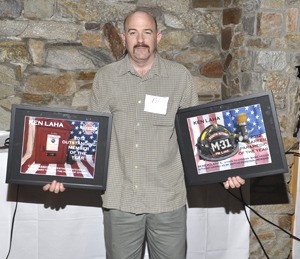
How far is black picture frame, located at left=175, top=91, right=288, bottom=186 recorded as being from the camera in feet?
5.41

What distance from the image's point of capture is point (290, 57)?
227 cm

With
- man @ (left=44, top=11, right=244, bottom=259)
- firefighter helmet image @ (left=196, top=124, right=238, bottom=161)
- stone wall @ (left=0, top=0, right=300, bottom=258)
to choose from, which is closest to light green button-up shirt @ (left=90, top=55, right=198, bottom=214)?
man @ (left=44, top=11, right=244, bottom=259)

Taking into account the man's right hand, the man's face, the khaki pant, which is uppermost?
the man's face

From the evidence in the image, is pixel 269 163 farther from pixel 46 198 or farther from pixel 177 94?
pixel 46 198

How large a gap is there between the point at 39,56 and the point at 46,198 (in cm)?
94

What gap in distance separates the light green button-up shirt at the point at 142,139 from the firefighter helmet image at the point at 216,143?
0.42 feet

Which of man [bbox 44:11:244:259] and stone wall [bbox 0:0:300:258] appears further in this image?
stone wall [bbox 0:0:300:258]

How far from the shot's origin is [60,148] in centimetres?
172

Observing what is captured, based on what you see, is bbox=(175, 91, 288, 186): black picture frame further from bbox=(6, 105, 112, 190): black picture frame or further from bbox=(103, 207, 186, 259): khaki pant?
bbox=(6, 105, 112, 190): black picture frame

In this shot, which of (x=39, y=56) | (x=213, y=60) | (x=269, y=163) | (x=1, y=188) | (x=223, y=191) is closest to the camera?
(x=269, y=163)

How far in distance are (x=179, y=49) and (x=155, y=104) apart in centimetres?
110

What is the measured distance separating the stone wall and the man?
0.74 m

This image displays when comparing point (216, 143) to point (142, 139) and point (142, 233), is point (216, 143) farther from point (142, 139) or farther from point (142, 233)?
point (142, 233)

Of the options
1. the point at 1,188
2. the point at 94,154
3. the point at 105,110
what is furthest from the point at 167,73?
the point at 1,188
